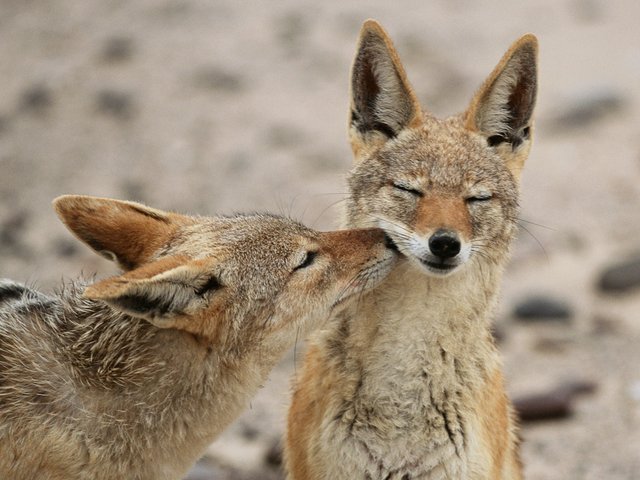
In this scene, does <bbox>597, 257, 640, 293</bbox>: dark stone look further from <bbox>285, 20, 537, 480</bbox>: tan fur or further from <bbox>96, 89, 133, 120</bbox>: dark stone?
<bbox>96, 89, 133, 120</bbox>: dark stone

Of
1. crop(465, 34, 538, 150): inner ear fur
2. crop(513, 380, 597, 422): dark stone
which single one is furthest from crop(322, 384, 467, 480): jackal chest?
crop(513, 380, 597, 422): dark stone

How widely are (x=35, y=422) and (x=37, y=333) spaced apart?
0.62 m

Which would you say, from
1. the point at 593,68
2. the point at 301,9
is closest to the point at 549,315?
the point at 593,68

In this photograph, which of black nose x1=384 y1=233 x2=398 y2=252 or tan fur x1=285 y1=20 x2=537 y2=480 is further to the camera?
tan fur x1=285 y1=20 x2=537 y2=480

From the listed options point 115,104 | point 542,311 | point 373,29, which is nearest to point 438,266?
point 373,29

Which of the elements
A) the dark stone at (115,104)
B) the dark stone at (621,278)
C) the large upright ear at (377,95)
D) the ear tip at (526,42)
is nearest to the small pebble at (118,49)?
the dark stone at (115,104)

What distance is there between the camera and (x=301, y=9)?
56.3 ft

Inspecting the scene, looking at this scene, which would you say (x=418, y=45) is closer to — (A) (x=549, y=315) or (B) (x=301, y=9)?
(B) (x=301, y=9)

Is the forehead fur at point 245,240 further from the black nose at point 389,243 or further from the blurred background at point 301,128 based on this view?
the blurred background at point 301,128

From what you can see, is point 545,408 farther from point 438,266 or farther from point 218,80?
point 218,80

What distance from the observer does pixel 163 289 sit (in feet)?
19.3

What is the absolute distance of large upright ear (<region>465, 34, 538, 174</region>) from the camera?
7234mm

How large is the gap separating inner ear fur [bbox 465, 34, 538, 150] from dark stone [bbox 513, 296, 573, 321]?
5504mm

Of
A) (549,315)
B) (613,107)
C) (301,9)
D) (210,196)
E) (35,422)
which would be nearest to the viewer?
(35,422)
